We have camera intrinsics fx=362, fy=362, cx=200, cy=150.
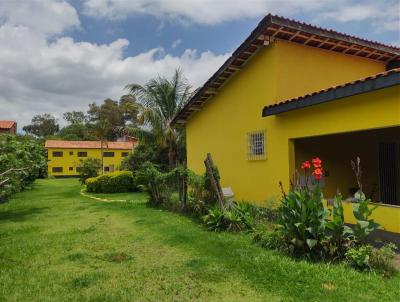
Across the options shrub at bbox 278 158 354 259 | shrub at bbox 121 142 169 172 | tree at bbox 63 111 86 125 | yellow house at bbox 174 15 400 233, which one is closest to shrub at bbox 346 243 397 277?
shrub at bbox 278 158 354 259

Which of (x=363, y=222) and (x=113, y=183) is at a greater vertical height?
(x=363, y=222)

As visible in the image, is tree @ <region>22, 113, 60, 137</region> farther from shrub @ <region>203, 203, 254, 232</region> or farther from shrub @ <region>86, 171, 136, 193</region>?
shrub @ <region>203, 203, 254, 232</region>

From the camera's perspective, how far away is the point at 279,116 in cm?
1026

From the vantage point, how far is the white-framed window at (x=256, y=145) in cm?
1109

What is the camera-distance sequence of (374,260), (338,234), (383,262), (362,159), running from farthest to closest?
(362,159)
(338,234)
(374,260)
(383,262)

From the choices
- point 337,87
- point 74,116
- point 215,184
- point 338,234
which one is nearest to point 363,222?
point 338,234

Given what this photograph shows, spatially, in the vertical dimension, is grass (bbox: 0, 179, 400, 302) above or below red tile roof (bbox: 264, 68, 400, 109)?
below

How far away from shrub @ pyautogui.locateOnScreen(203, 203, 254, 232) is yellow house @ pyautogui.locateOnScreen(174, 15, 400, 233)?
5.04ft

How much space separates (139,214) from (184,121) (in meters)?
5.72

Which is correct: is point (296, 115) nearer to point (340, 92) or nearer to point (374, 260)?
point (340, 92)

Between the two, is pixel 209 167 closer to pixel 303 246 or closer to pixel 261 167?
pixel 261 167

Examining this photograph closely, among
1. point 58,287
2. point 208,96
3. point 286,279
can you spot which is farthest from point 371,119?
point 208,96

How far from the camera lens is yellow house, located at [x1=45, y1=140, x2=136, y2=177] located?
55.8 meters

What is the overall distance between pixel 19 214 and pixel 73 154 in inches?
1751
